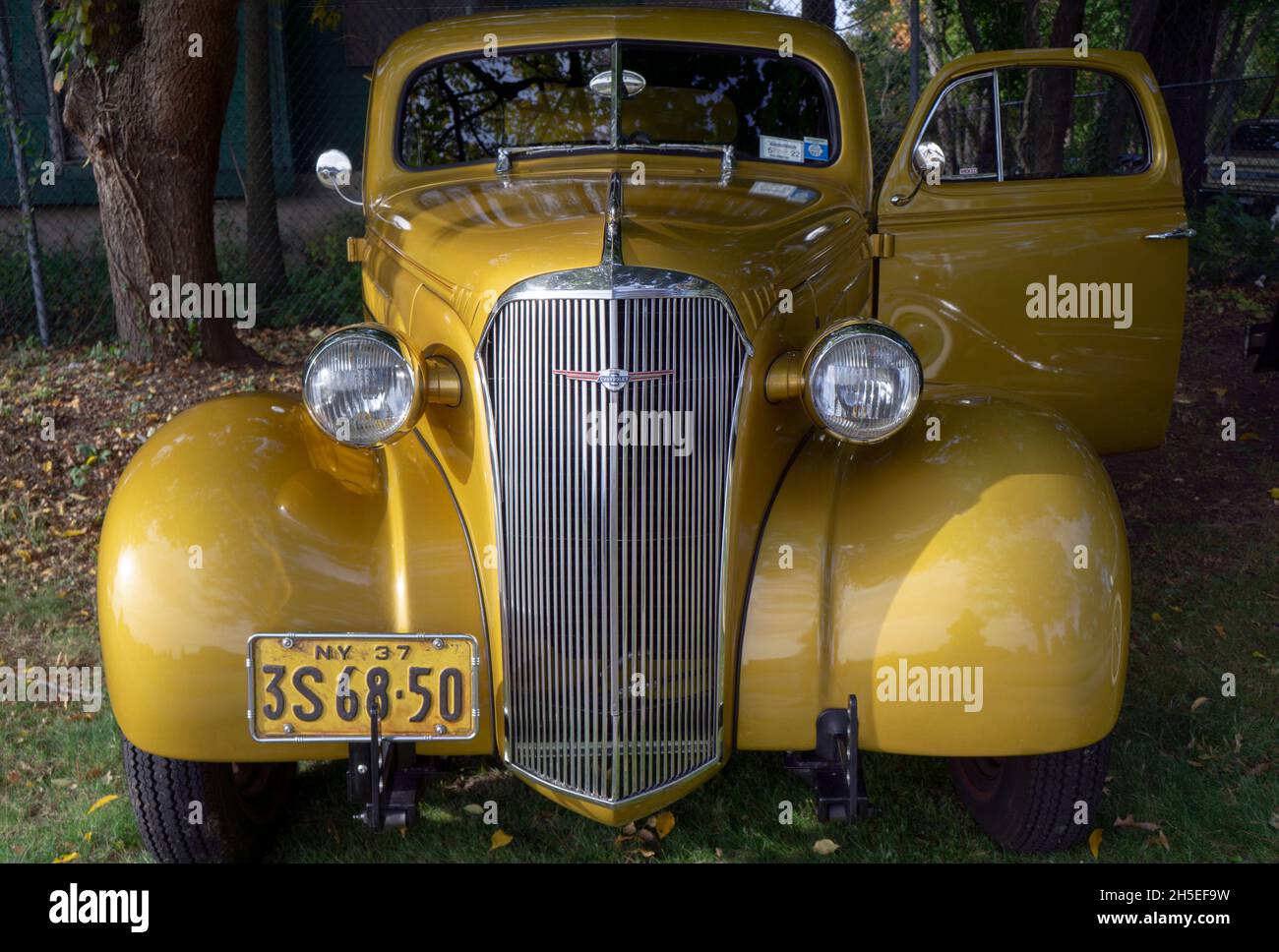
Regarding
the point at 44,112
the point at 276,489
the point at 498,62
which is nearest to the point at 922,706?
the point at 276,489

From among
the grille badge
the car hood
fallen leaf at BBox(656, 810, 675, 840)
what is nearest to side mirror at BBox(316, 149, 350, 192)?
the car hood

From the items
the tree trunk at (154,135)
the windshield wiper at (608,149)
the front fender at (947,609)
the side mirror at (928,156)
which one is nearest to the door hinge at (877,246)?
the side mirror at (928,156)

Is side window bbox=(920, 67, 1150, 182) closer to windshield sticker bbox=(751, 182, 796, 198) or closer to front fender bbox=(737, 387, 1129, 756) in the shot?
windshield sticker bbox=(751, 182, 796, 198)

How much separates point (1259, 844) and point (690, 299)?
2052 millimetres

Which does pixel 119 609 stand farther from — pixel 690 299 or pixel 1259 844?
pixel 1259 844

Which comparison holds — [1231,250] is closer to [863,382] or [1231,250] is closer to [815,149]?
[815,149]

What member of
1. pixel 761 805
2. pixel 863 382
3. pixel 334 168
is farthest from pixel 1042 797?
pixel 334 168

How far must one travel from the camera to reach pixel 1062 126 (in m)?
7.27

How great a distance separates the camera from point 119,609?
Result: 2.45 m

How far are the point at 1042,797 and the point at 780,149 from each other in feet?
6.55

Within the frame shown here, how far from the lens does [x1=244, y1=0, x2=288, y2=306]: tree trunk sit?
27.9 ft

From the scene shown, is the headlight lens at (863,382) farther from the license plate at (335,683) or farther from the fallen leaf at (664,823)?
the fallen leaf at (664,823)

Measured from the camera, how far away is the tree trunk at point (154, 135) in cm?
618
